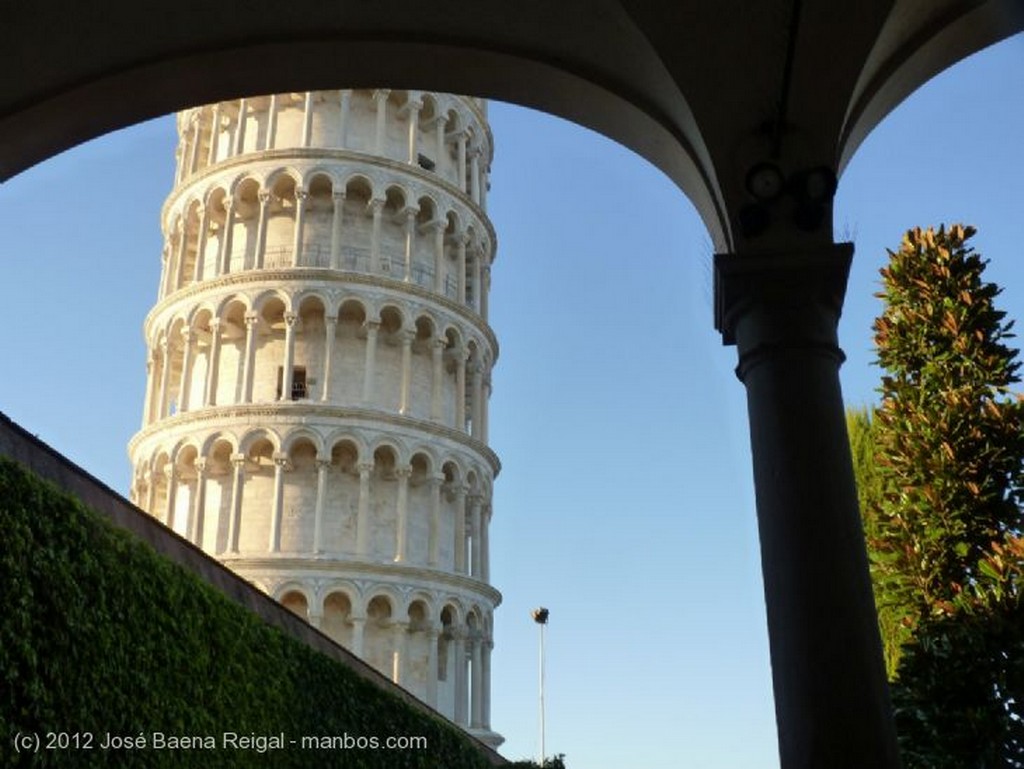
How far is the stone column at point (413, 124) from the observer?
1519 inches

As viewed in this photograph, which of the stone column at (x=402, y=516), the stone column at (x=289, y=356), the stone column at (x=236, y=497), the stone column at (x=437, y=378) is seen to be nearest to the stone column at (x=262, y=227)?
the stone column at (x=289, y=356)

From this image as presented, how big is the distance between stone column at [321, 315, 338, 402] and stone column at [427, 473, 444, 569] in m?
4.50

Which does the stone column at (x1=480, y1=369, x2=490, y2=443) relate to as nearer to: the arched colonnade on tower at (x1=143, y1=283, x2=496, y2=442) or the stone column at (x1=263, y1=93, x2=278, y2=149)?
the arched colonnade on tower at (x1=143, y1=283, x2=496, y2=442)

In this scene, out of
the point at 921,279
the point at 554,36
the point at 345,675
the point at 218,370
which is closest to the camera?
the point at 554,36

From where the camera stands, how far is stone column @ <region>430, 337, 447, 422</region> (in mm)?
36500

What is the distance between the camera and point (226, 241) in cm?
3706

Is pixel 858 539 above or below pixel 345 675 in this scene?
below

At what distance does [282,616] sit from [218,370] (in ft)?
79.3

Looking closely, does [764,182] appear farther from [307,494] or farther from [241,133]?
[241,133]

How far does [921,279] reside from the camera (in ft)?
34.2

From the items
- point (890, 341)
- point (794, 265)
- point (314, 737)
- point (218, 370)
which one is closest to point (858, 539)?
point (794, 265)

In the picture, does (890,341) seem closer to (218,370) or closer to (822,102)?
(822,102)

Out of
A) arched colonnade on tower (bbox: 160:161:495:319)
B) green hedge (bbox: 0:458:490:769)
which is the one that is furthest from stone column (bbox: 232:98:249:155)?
green hedge (bbox: 0:458:490:769)

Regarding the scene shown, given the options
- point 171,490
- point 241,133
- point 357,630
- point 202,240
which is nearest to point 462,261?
point 241,133
